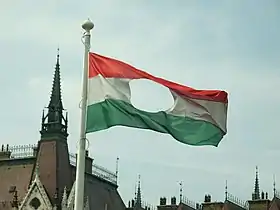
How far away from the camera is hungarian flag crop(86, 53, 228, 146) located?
2014 centimetres

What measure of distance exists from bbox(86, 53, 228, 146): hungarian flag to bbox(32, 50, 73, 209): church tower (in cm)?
5046

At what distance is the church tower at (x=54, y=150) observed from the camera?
71.9 metres

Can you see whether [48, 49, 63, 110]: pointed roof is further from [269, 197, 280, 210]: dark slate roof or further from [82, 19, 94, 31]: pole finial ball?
[82, 19, 94, 31]: pole finial ball

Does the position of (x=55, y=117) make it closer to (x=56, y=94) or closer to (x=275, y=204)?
(x=56, y=94)

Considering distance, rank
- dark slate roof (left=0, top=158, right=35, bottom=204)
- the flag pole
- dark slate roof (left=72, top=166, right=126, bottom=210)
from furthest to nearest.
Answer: dark slate roof (left=72, top=166, right=126, bottom=210), dark slate roof (left=0, top=158, right=35, bottom=204), the flag pole

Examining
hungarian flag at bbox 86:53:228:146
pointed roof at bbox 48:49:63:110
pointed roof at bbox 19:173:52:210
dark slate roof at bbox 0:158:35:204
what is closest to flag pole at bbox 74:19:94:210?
Answer: hungarian flag at bbox 86:53:228:146

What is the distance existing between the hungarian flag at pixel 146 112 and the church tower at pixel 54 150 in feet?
166

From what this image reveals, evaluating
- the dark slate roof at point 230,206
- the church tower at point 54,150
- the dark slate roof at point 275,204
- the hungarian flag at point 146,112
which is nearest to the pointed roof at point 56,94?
the church tower at point 54,150

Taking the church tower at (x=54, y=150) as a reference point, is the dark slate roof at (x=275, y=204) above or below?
below

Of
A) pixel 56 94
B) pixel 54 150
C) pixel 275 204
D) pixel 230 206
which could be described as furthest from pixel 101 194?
pixel 275 204

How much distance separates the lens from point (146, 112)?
20.3 metres

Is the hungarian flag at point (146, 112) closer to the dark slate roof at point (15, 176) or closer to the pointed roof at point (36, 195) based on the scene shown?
the pointed roof at point (36, 195)

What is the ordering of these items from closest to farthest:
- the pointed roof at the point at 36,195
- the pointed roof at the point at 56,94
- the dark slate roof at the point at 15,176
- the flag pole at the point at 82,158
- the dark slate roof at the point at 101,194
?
1. the flag pole at the point at 82,158
2. the pointed roof at the point at 36,195
3. the dark slate roof at the point at 15,176
4. the dark slate roof at the point at 101,194
5. the pointed roof at the point at 56,94

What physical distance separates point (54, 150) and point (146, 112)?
5431 cm
